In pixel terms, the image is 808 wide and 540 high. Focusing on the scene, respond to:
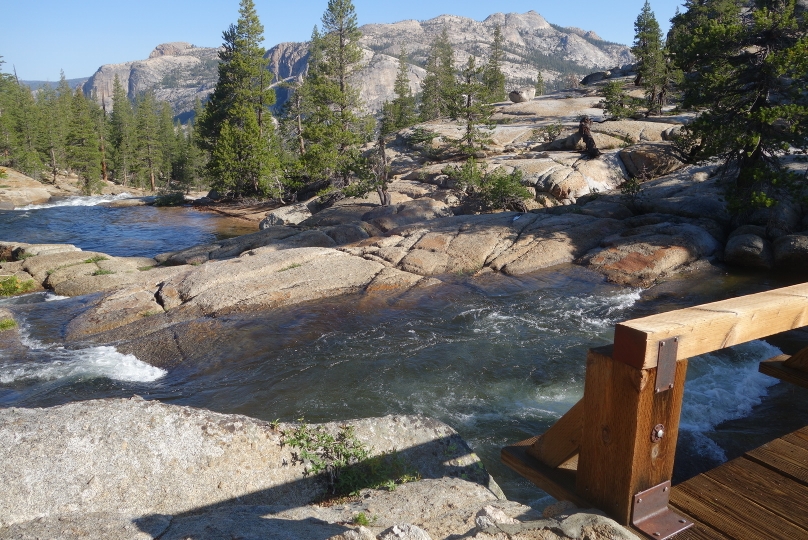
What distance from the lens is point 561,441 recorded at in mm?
2576

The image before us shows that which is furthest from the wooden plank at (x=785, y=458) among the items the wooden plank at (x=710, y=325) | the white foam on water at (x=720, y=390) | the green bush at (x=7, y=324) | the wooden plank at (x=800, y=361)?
the green bush at (x=7, y=324)

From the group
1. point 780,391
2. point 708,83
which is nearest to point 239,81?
point 708,83

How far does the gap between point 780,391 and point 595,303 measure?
4.40 meters

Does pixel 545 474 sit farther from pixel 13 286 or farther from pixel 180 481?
Result: pixel 13 286

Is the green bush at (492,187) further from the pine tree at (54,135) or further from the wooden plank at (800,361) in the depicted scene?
the pine tree at (54,135)

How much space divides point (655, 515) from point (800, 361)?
2607 mm

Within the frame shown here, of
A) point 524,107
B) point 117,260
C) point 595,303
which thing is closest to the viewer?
point 595,303

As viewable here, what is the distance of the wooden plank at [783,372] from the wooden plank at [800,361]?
3cm

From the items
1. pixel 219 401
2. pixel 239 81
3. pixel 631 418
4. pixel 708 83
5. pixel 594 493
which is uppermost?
pixel 239 81

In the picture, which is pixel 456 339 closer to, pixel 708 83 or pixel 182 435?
pixel 182 435

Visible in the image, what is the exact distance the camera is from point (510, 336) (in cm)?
1023

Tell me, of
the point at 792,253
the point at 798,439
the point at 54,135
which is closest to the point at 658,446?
the point at 798,439

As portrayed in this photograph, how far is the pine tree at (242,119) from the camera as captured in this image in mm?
34844

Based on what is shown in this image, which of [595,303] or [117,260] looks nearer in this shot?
[595,303]
